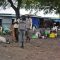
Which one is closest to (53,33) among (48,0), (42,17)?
(48,0)

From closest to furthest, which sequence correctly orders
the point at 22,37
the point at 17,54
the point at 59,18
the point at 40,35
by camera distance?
the point at 17,54
the point at 22,37
the point at 40,35
the point at 59,18

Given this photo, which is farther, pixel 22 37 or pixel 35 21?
pixel 35 21

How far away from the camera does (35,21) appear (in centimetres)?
4591

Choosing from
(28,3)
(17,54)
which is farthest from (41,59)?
(28,3)

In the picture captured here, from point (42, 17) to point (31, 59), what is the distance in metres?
35.2

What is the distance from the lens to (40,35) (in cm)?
2739

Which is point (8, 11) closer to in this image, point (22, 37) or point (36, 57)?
point (22, 37)

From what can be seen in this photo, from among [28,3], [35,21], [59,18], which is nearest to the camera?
A: [28,3]

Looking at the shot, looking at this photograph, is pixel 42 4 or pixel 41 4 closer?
pixel 42 4

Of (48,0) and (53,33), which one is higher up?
→ (48,0)

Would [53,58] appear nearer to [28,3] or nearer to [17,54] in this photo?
[17,54]

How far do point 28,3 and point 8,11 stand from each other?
18.0m

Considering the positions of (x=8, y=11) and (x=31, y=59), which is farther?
(x=8, y=11)

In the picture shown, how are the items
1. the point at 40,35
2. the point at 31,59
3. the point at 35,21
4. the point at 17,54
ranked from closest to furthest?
the point at 31,59 < the point at 17,54 < the point at 40,35 < the point at 35,21
